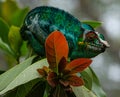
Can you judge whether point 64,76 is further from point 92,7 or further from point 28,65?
point 92,7

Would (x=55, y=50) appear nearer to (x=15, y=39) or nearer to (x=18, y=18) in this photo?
(x=15, y=39)

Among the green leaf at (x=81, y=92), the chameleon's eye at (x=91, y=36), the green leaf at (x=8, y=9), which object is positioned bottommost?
the green leaf at (x=81, y=92)

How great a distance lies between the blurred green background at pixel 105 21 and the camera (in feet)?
9.53

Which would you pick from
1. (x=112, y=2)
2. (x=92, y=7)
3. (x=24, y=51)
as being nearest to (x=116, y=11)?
(x=112, y=2)

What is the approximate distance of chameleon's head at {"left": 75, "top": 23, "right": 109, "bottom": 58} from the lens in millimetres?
645

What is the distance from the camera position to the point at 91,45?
65 cm

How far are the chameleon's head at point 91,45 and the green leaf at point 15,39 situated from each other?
0.24 meters

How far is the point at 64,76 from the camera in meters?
0.57

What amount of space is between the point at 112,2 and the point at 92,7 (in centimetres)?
45

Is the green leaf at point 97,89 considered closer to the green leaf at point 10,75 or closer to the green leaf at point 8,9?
the green leaf at point 10,75

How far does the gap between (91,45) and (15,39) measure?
265 mm

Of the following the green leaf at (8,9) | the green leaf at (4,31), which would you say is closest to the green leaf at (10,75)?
the green leaf at (4,31)

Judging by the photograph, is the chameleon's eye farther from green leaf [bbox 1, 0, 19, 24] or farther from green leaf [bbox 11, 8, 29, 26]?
green leaf [bbox 1, 0, 19, 24]

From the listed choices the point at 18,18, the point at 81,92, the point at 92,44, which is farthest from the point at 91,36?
the point at 18,18
